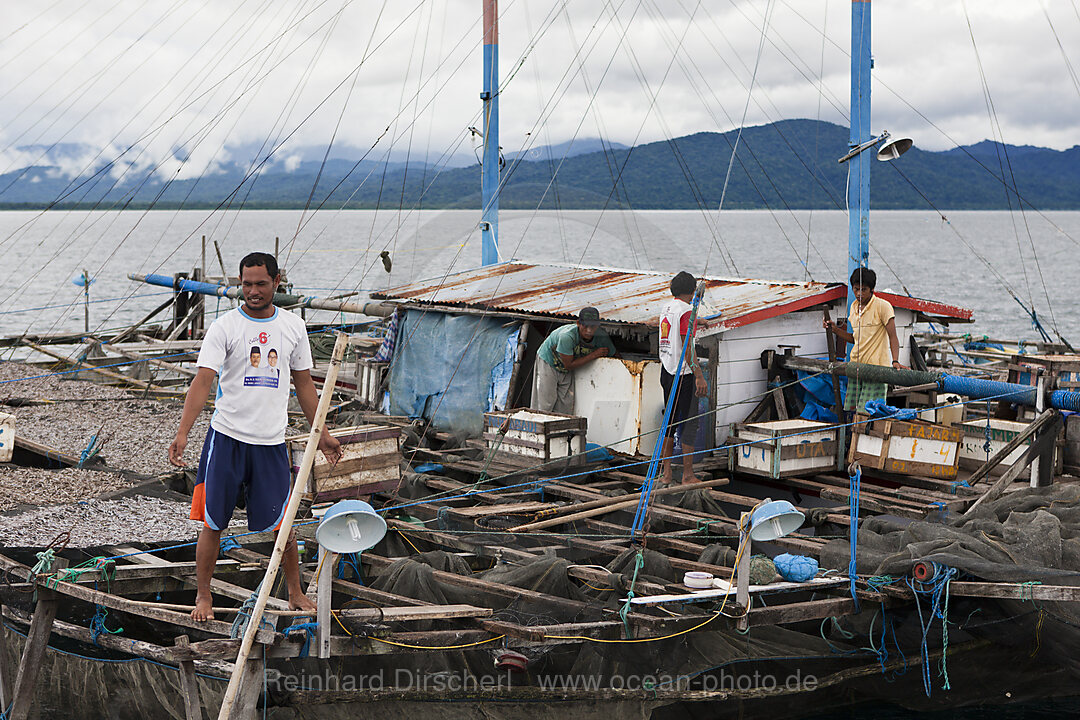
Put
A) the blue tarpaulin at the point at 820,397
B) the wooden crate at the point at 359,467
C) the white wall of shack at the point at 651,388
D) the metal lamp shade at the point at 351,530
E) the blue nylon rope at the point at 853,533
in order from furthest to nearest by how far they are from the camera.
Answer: the blue tarpaulin at the point at 820,397 < the white wall of shack at the point at 651,388 < the wooden crate at the point at 359,467 < the blue nylon rope at the point at 853,533 < the metal lamp shade at the point at 351,530

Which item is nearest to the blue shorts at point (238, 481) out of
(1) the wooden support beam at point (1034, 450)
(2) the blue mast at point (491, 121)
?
(1) the wooden support beam at point (1034, 450)

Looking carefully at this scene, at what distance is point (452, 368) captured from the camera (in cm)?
1348

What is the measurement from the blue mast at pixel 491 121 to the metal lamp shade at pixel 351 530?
10.8m

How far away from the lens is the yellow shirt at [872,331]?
1103 cm

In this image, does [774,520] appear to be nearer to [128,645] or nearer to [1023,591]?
[1023,591]

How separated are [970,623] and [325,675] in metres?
5.11

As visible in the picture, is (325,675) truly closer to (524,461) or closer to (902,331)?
(524,461)

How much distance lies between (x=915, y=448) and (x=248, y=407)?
736cm

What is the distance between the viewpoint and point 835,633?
331 inches

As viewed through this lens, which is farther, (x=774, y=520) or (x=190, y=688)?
(x=190, y=688)

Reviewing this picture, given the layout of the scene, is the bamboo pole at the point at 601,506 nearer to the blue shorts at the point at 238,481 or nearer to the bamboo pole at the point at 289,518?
the blue shorts at the point at 238,481

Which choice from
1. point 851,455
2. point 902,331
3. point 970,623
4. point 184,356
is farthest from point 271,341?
point 184,356

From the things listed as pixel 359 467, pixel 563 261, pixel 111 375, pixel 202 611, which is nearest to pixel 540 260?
pixel 563 261

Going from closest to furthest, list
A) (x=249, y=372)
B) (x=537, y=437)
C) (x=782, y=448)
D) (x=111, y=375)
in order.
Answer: (x=249, y=372) < (x=782, y=448) < (x=537, y=437) < (x=111, y=375)
